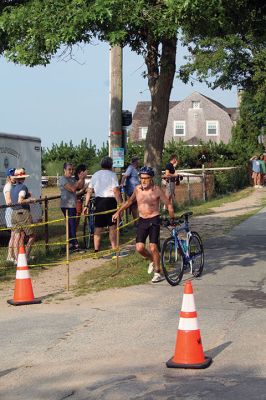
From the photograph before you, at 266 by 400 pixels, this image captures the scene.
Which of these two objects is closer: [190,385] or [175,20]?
[190,385]

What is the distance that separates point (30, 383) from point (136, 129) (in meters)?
88.9

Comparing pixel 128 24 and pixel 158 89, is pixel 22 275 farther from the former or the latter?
pixel 158 89

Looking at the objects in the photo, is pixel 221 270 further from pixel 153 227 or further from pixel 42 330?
pixel 42 330

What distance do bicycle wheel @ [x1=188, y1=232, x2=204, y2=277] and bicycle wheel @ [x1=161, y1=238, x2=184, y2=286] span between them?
20cm

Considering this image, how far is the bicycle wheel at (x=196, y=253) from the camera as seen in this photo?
38.6ft

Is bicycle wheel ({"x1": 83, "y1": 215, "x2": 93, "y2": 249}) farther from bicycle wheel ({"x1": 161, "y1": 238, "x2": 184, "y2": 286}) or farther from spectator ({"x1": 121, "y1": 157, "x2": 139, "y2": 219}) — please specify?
bicycle wheel ({"x1": 161, "y1": 238, "x2": 184, "y2": 286})

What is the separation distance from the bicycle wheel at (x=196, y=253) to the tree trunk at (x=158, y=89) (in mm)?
2311

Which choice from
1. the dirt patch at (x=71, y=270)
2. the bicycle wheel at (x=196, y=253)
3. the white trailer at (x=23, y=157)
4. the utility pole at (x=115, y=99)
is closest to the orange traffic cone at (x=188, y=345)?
the dirt patch at (x=71, y=270)

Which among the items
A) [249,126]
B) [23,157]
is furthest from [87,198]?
[249,126]

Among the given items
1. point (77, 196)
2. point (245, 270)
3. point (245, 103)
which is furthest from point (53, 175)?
point (245, 270)

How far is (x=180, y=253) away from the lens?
11.4 meters

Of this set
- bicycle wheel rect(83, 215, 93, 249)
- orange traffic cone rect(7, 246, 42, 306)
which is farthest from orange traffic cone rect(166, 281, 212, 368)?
bicycle wheel rect(83, 215, 93, 249)

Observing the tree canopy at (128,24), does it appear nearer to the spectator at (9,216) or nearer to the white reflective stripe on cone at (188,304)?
the spectator at (9,216)

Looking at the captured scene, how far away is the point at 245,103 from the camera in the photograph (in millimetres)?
48406
